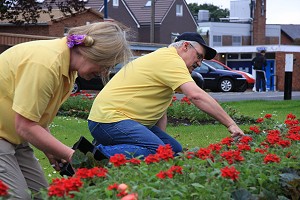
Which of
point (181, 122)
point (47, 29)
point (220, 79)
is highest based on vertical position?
point (181, 122)

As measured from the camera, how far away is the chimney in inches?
2650

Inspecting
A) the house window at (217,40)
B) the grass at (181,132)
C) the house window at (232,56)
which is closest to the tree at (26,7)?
the grass at (181,132)

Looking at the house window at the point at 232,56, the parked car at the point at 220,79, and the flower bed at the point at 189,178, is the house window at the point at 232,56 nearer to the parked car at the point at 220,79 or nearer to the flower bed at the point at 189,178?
the parked car at the point at 220,79

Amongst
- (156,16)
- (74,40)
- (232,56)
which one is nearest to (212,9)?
(156,16)

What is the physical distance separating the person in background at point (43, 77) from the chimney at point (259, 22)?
63404mm

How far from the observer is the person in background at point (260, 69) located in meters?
34.8

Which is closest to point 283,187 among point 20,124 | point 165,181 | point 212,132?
point 165,181

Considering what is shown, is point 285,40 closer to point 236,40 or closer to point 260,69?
point 236,40

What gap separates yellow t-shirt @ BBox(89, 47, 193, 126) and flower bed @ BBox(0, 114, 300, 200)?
1165 millimetres

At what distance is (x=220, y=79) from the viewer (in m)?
35.0

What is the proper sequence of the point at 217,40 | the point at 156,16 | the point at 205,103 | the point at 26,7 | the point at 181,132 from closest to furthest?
the point at 205,103 → the point at 181,132 → the point at 26,7 → the point at 156,16 → the point at 217,40

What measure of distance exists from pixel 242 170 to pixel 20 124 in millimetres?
1342

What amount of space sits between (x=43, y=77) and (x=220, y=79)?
30971 mm

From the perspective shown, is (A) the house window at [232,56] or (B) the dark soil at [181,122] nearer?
(B) the dark soil at [181,122]
